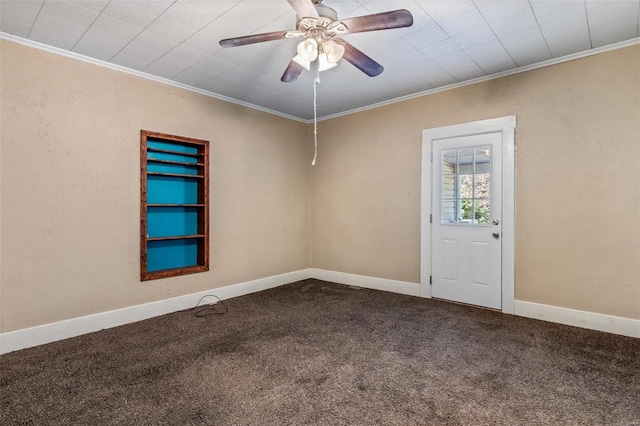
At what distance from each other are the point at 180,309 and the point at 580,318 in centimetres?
423

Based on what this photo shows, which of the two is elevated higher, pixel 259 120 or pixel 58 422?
pixel 259 120

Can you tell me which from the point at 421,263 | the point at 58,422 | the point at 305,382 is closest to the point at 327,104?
the point at 421,263

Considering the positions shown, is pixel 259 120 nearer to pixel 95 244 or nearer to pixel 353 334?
pixel 95 244

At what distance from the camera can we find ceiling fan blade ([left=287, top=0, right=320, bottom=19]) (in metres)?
1.80

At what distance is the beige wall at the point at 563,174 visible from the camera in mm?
2957

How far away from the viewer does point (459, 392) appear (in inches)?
81.9

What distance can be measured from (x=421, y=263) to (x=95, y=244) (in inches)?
146

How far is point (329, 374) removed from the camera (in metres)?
2.31

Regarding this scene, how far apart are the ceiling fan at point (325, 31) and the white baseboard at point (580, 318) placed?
2.92 m

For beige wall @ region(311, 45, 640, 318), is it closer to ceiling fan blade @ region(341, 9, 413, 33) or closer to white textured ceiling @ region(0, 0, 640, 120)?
white textured ceiling @ region(0, 0, 640, 120)

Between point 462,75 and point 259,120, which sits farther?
point 259,120

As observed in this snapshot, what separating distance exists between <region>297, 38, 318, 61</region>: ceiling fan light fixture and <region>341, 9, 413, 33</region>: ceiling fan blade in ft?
1.06

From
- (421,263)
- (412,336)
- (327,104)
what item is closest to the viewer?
(412,336)

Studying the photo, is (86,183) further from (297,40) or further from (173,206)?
(297,40)
